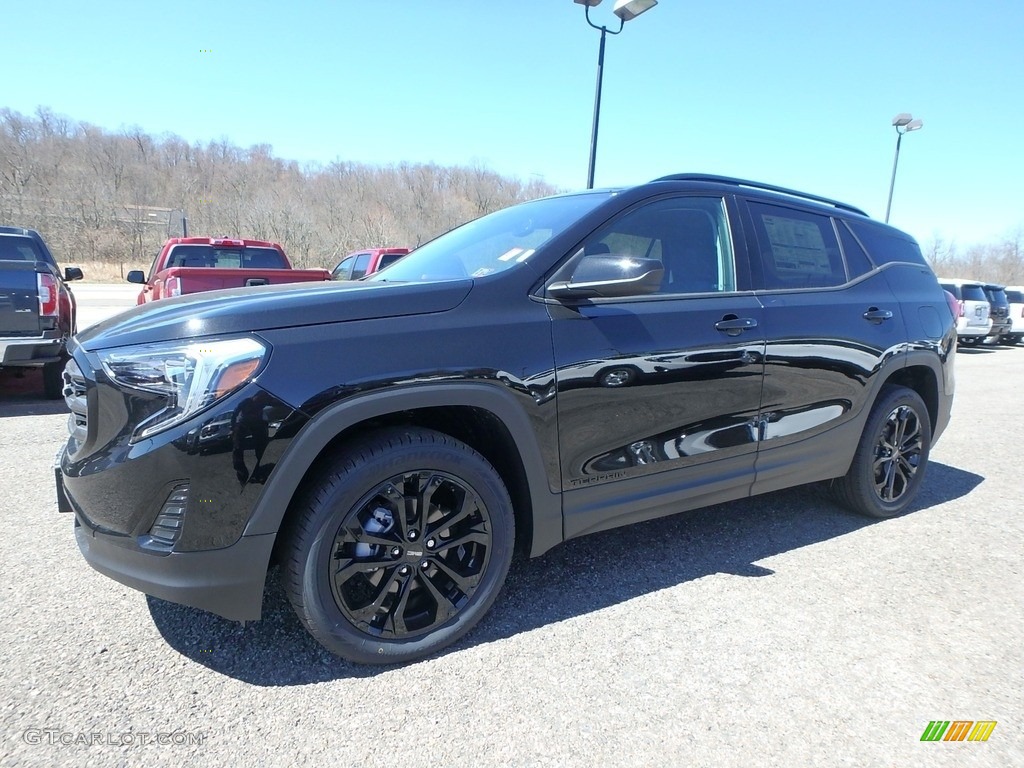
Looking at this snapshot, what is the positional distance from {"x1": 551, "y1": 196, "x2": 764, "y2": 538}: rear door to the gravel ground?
17.8 inches

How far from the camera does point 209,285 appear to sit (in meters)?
7.12

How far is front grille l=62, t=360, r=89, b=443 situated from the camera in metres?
2.13

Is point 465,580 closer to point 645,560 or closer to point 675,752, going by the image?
point 675,752

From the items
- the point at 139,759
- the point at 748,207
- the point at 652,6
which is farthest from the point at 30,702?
the point at 652,6

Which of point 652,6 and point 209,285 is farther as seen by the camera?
point 652,6

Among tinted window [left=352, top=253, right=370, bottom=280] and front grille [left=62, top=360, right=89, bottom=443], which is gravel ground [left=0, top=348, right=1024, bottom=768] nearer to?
front grille [left=62, top=360, right=89, bottom=443]

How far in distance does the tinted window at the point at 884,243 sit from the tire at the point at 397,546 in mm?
2925

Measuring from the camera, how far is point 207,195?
59219mm

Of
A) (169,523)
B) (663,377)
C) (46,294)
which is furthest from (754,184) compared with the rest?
(46,294)

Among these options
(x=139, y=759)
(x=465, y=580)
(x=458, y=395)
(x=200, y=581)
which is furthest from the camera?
(x=465, y=580)

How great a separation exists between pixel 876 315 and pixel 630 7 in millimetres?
7455

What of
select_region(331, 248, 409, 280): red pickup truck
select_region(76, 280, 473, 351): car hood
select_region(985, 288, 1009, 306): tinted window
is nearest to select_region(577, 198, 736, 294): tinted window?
select_region(76, 280, 473, 351): car hood

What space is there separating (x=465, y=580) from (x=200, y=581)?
0.92 metres

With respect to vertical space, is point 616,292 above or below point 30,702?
above
